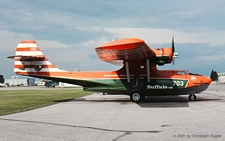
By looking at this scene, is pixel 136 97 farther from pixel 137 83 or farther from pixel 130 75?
pixel 130 75

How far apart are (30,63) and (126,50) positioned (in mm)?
9442

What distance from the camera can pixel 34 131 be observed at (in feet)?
27.1

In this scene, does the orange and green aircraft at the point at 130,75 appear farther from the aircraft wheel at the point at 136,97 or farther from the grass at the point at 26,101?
the grass at the point at 26,101

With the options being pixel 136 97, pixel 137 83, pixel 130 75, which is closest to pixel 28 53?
pixel 130 75

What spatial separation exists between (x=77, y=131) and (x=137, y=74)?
11659 millimetres

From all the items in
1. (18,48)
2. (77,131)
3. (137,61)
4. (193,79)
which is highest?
(18,48)

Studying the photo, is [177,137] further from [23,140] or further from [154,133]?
[23,140]

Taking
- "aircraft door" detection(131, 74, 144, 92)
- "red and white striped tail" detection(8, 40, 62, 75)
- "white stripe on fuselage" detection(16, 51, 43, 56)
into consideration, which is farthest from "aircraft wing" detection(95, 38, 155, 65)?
"white stripe on fuselage" detection(16, 51, 43, 56)

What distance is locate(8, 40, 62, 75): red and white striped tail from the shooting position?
68.3 feet

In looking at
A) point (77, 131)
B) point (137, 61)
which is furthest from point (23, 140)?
point (137, 61)

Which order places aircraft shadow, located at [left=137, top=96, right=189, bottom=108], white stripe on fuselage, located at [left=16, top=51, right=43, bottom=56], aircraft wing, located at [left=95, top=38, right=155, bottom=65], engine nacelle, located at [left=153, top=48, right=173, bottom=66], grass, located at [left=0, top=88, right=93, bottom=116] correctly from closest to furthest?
aircraft wing, located at [left=95, top=38, right=155, bottom=65] < grass, located at [left=0, top=88, right=93, bottom=116] < aircraft shadow, located at [left=137, top=96, right=189, bottom=108] < engine nacelle, located at [left=153, top=48, right=173, bottom=66] < white stripe on fuselage, located at [left=16, top=51, right=43, bottom=56]

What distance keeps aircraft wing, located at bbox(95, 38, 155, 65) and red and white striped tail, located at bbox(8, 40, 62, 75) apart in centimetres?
531

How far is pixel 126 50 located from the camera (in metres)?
14.9

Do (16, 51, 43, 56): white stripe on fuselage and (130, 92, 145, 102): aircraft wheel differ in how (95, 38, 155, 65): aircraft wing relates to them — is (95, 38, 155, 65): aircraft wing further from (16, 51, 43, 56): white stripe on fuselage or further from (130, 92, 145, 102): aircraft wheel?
(16, 51, 43, 56): white stripe on fuselage
